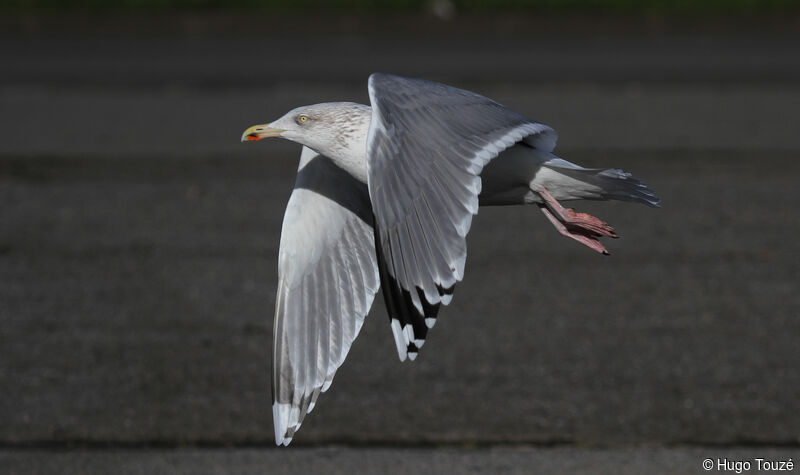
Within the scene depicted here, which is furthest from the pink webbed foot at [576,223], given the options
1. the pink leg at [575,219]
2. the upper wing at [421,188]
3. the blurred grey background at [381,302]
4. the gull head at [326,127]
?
the blurred grey background at [381,302]

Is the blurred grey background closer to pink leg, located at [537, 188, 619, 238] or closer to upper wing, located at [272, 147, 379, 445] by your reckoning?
upper wing, located at [272, 147, 379, 445]

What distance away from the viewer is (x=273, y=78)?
516 inches

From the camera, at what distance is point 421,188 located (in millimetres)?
3295

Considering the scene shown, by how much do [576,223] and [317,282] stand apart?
3.30 feet

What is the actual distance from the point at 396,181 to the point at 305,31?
528 inches

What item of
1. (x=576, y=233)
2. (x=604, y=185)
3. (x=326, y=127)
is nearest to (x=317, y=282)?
(x=326, y=127)

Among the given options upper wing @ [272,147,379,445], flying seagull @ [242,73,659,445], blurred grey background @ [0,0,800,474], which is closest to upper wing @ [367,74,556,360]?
flying seagull @ [242,73,659,445]

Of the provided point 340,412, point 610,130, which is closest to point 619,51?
point 610,130

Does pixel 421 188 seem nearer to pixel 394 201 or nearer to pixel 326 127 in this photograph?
pixel 394 201

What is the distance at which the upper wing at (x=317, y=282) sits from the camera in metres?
3.95

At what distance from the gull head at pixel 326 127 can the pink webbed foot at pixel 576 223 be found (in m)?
0.70

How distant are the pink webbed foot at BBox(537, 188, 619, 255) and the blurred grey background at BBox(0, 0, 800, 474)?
1051mm

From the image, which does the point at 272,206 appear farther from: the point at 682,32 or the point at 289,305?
the point at 682,32

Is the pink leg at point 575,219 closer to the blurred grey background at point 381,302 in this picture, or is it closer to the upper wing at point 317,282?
the upper wing at point 317,282
